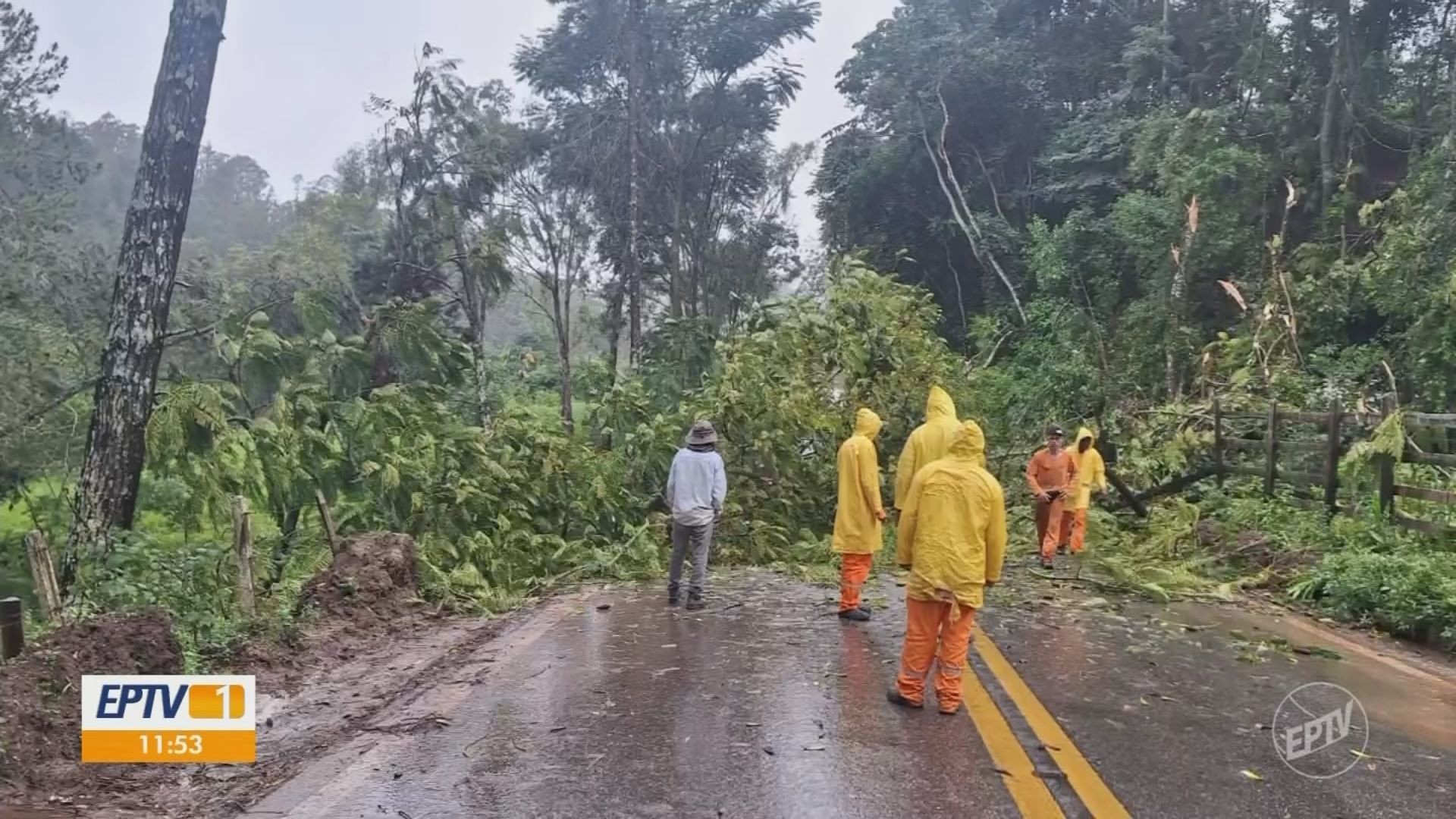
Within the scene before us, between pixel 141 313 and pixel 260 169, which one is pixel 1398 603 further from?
pixel 260 169

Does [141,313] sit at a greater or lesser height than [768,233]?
lesser

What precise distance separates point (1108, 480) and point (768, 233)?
29.1 metres

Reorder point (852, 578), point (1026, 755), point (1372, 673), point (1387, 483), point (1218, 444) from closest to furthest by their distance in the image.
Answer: point (1026, 755) < point (1372, 673) < point (852, 578) < point (1387, 483) < point (1218, 444)

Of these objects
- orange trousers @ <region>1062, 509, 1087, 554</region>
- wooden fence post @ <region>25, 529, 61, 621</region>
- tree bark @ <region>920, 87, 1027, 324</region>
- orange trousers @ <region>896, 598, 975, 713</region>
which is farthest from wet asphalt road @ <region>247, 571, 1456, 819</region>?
tree bark @ <region>920, 87, 1027, 324</region>

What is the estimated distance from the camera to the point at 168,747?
500 cm

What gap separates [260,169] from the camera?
7062 centimetres

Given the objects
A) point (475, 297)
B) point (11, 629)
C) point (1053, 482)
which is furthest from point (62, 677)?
point (475, 297)

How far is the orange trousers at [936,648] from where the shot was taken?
5668 mm

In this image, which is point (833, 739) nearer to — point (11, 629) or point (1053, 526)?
point (11, 629)

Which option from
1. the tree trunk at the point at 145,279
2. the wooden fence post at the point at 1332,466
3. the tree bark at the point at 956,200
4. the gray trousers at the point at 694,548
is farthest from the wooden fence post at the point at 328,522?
the tree bark at the point at 956,200

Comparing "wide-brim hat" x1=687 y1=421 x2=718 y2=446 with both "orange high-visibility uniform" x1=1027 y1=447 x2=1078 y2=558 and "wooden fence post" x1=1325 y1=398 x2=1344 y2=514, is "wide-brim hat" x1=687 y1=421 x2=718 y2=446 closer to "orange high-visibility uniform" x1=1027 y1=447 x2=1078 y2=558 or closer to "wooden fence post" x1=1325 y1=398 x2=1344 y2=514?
"orange high-visibility uniform" x1=1027 y1=447 x2=1078 y2=558

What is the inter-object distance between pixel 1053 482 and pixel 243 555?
27.5 feet

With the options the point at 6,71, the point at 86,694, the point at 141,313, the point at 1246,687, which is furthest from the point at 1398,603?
the point at 6,71

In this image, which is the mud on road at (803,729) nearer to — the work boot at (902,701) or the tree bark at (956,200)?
the work boot at (902,701)
